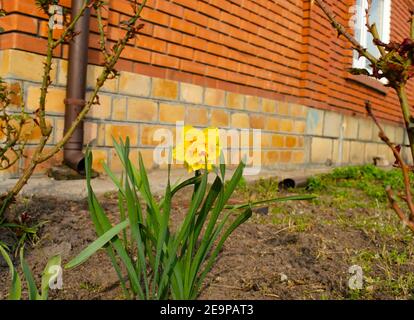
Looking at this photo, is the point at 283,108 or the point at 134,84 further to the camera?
the point at 283,108

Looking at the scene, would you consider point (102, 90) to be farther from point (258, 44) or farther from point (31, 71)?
point (258, 44)

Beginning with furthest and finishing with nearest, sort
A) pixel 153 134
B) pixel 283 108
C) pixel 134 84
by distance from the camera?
pixel 283 108 → pixel 153 134 → pixel 134 84

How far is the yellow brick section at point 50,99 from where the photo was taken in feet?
9.91

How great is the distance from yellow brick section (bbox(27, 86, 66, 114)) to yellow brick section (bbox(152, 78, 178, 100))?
3.13 ft

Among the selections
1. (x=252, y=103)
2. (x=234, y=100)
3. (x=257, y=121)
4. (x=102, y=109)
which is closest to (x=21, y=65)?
(x=102, y=109)

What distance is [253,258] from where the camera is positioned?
6.32 feet

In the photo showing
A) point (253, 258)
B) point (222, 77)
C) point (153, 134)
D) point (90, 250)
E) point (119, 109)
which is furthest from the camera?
point (222, 77)

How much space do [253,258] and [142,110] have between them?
2.28 metres

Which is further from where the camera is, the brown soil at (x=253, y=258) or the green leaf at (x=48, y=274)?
the brown soil at (x=253, y=258)

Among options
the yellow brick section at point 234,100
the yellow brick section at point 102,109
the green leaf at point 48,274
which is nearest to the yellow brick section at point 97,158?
the yellow brick section at point 102,109

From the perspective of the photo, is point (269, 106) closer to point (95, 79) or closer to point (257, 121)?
point (257, 121)

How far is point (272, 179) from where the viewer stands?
14.2 feet

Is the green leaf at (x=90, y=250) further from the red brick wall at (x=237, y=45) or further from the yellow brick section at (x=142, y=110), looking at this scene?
the yellow brick section at (x=142, y=110)

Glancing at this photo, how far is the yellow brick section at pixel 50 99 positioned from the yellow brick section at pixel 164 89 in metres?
0.95
